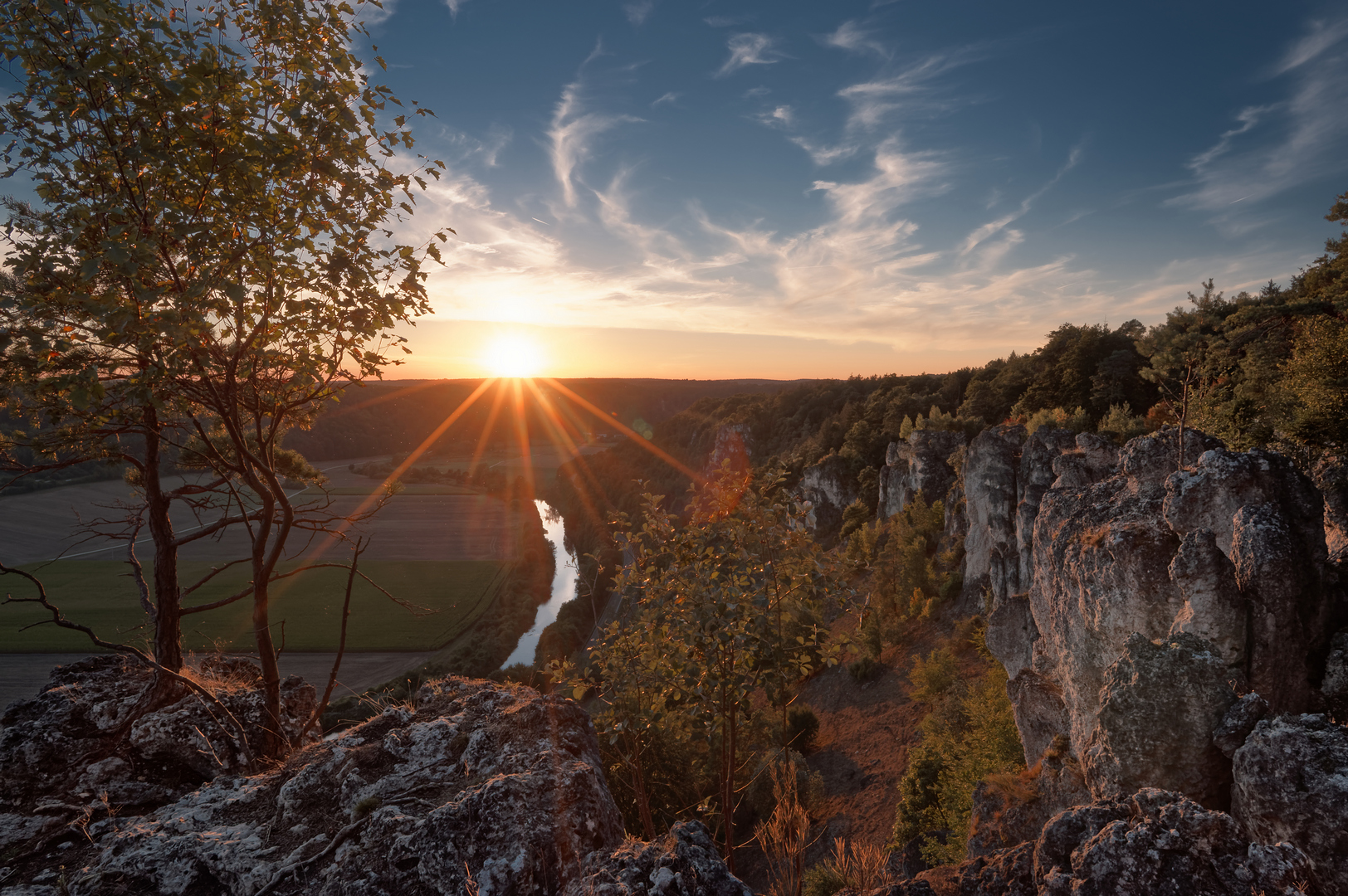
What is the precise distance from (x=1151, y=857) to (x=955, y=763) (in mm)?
17129

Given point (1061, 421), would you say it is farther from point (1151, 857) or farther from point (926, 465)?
point (1151, 857)

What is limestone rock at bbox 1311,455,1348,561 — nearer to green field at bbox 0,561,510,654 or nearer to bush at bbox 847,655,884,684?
bush at bbox 847,655,884,684

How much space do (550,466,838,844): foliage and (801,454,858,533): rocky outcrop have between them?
170ft

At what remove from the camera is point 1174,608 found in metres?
8.27

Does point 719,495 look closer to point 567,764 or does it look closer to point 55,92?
point 567,764

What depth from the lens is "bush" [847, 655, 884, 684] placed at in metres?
30.5

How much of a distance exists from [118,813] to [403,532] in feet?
323

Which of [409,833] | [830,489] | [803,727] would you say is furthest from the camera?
[830,489]

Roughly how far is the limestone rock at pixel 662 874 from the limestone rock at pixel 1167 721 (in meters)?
4.75

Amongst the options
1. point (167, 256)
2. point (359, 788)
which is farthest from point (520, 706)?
point (167, 256)

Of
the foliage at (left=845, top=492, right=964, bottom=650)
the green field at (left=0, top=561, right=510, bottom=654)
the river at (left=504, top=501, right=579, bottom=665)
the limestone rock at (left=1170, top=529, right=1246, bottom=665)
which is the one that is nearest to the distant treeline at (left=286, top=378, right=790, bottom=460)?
the river at (left=504, top=501, right=579, bottom=665)

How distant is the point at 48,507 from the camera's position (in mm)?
86562

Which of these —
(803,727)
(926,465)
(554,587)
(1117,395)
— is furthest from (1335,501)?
(554,587)

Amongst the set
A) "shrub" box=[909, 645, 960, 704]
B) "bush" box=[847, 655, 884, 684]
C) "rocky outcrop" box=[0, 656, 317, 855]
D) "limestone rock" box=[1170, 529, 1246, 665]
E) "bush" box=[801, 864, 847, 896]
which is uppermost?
"limestone rock" box=[1170, 529, 1246, 665]
